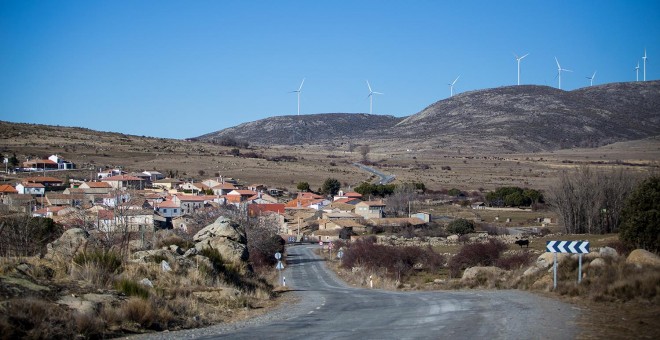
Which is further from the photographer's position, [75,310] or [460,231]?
[460,231]

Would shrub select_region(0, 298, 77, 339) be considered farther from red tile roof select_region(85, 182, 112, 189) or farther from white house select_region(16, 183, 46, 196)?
red tile roof select_region(85, 182, 112, 189)

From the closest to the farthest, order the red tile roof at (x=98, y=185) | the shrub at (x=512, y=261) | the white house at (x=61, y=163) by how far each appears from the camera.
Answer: the shrub at (x=512, y=261), the red tile roof at (x=98, y=185), the white house at (x=61, y=163)

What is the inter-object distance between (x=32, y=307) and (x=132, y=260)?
701 centimetres

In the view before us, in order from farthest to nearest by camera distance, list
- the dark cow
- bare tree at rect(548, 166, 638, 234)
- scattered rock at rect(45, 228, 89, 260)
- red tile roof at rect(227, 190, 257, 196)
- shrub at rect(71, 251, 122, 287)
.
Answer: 1. red tile roof at rect(227, 190, 257, 196)
2. bare tree at rect(548, 166, 638, 234)
3. the dark cow
4. scattered rock at rect(45, 228, 89, 260)
5. shrub at rect(71, 251, 122, 287)

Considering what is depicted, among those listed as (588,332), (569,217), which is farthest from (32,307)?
(569,217)

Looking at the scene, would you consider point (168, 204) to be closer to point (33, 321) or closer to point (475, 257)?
point (475, 257)

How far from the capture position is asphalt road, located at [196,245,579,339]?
11.6 meters

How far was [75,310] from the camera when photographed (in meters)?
11.9

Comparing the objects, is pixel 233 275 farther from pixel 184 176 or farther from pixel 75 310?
pixel 184 176

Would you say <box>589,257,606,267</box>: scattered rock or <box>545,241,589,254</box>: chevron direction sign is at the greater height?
<box>545,241,589,254</box>: chevron direction sign

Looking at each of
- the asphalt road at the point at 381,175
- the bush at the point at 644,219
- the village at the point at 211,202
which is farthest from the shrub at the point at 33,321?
the asphalt road at the point at 381,175

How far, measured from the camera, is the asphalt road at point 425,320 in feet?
38.2

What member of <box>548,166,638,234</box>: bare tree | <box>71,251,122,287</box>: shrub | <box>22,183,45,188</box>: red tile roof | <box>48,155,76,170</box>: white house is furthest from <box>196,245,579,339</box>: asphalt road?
<box>48,155,76,170</box>: white house

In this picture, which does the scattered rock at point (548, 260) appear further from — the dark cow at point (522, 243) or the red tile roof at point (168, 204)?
the red tile roof at point (168, 204)
